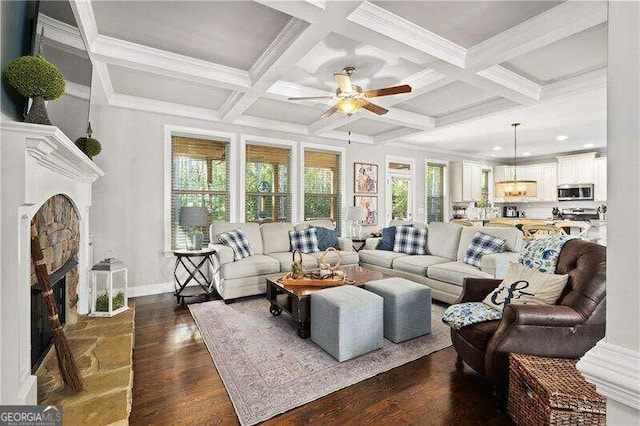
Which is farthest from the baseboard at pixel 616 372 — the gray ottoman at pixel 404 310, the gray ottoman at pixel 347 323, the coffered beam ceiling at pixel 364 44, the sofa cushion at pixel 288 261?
the sofa cushion at pixel 288 261

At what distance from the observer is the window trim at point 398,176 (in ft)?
23.0

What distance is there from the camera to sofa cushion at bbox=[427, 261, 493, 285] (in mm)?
3601

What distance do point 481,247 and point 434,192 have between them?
4.39 metres

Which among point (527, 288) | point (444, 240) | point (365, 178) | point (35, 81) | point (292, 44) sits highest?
point (292, 44)

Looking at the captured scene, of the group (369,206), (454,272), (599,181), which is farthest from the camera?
(599,181)

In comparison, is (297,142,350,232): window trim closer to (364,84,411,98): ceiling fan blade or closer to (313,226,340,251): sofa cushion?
(313,226,340,251): sofa cushion

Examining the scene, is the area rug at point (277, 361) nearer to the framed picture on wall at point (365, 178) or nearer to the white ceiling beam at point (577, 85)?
the white ceiling beam at point (577, 85)

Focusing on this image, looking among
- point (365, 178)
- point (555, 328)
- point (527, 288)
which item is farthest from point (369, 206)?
point (555, 328)

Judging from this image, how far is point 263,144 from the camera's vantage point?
5426mm

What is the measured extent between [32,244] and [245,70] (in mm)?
2630

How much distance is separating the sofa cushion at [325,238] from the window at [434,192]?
363 cm

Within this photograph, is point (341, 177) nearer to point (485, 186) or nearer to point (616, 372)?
point (485, 186)

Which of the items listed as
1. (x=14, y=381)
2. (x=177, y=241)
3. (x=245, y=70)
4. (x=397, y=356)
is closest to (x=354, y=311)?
(x=397, y=356)

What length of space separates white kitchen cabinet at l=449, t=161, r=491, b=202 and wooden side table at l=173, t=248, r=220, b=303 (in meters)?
6.37
